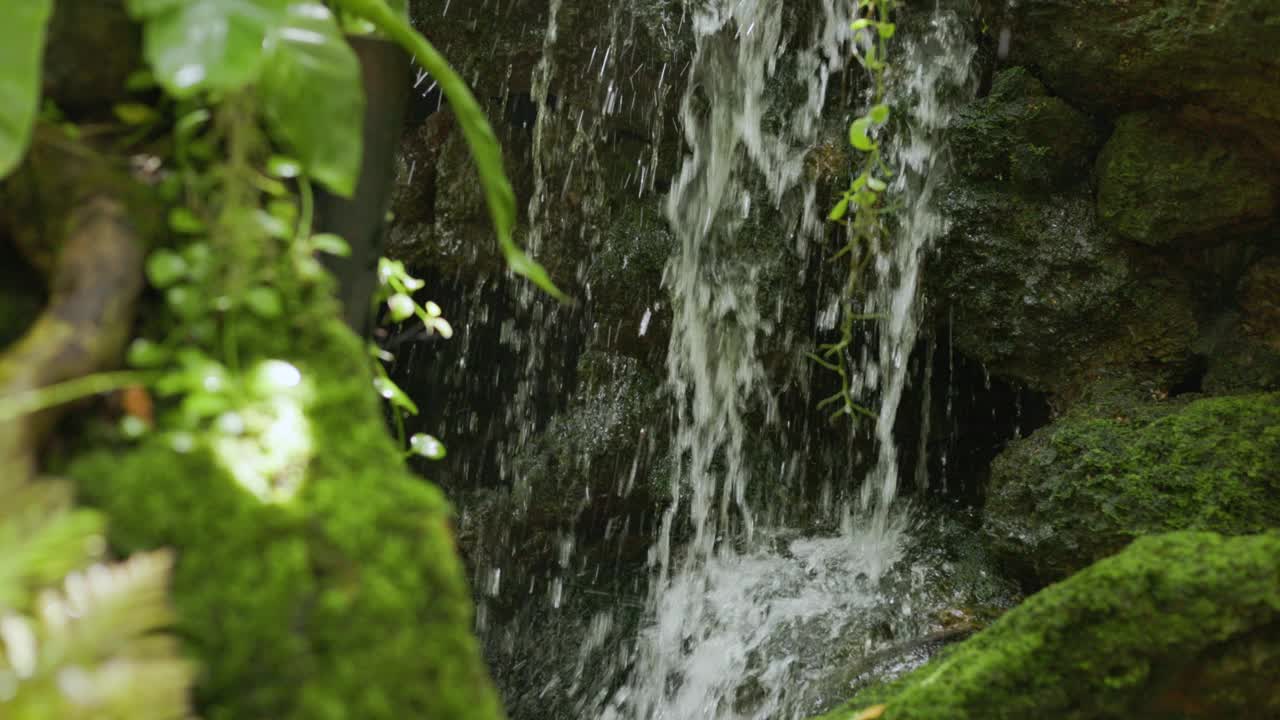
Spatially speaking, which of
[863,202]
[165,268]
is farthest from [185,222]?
[863,202]

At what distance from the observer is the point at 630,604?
14.7 ft

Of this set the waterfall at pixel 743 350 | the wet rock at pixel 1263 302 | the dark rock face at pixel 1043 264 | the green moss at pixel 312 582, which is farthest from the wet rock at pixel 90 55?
the wet rock at pixel 1263 302

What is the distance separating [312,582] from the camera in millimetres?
869

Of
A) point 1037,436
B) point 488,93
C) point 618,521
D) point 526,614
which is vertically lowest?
point 526,614

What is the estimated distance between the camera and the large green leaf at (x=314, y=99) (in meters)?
1.13

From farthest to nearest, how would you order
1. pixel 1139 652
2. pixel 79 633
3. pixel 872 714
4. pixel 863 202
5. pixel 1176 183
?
pixel 1176 183 → pixel 863 202 → pixel 872 714 → pixel 1139 652 → pixel 79 633

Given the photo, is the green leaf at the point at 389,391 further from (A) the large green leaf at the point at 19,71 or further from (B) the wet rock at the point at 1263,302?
(B) the wet rock at the point at 1263,302

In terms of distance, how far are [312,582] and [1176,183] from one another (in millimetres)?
3534

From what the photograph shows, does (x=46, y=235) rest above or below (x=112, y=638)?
above

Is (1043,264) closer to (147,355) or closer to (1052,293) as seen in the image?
(1052,293)

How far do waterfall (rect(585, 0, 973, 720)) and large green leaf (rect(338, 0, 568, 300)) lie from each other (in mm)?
2870

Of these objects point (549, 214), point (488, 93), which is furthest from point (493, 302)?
point (488, 93)

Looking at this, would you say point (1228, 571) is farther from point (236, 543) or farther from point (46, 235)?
point (46, 235)

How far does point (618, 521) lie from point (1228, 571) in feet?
11.0
